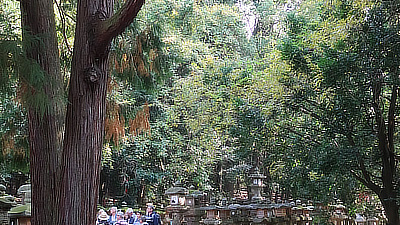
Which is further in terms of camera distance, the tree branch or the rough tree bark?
the rough tree bark

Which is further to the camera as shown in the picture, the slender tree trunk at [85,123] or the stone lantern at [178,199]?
the stone lantern at [178,199]

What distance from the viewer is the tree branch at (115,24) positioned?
2604 millimetres

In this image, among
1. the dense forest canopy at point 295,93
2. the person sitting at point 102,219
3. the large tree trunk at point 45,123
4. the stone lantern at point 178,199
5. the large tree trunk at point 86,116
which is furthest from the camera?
the person sitting at point 102,219

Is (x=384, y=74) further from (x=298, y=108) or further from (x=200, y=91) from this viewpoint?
(x=200, y=91)

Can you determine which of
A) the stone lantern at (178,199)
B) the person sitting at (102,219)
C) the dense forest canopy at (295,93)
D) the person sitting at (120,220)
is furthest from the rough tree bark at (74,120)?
the person sitting at (102,219)

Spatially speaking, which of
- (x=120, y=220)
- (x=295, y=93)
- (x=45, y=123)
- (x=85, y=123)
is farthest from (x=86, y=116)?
(x=120, y=220)

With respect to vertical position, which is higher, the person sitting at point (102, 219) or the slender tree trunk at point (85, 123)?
the slender tree trunk at point (85, 123)

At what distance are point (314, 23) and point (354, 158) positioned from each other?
11.0ft

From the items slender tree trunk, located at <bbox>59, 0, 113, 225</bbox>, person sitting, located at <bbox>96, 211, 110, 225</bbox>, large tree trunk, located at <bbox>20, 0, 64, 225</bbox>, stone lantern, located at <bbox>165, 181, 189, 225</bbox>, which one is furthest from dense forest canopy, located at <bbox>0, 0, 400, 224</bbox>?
person sitting, located at <bbox>96, 211, 110, 225</bbox>

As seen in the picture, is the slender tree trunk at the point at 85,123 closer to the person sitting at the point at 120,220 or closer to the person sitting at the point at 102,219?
the person sitting at the point at 120,220

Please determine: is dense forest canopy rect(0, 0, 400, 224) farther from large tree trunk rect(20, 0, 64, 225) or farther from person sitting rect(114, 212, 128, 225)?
person sitting rect(114, 212, 128, 225)

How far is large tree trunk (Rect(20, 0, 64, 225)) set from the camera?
3123mm

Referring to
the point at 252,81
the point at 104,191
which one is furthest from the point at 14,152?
the point at 104,191

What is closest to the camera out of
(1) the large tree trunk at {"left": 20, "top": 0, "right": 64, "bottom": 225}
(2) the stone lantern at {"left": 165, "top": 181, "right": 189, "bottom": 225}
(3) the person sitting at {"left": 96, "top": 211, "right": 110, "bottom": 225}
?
(1) the large tree trunk at {"left": 20, "top": 0, "right": 64, "bottom": 225}
